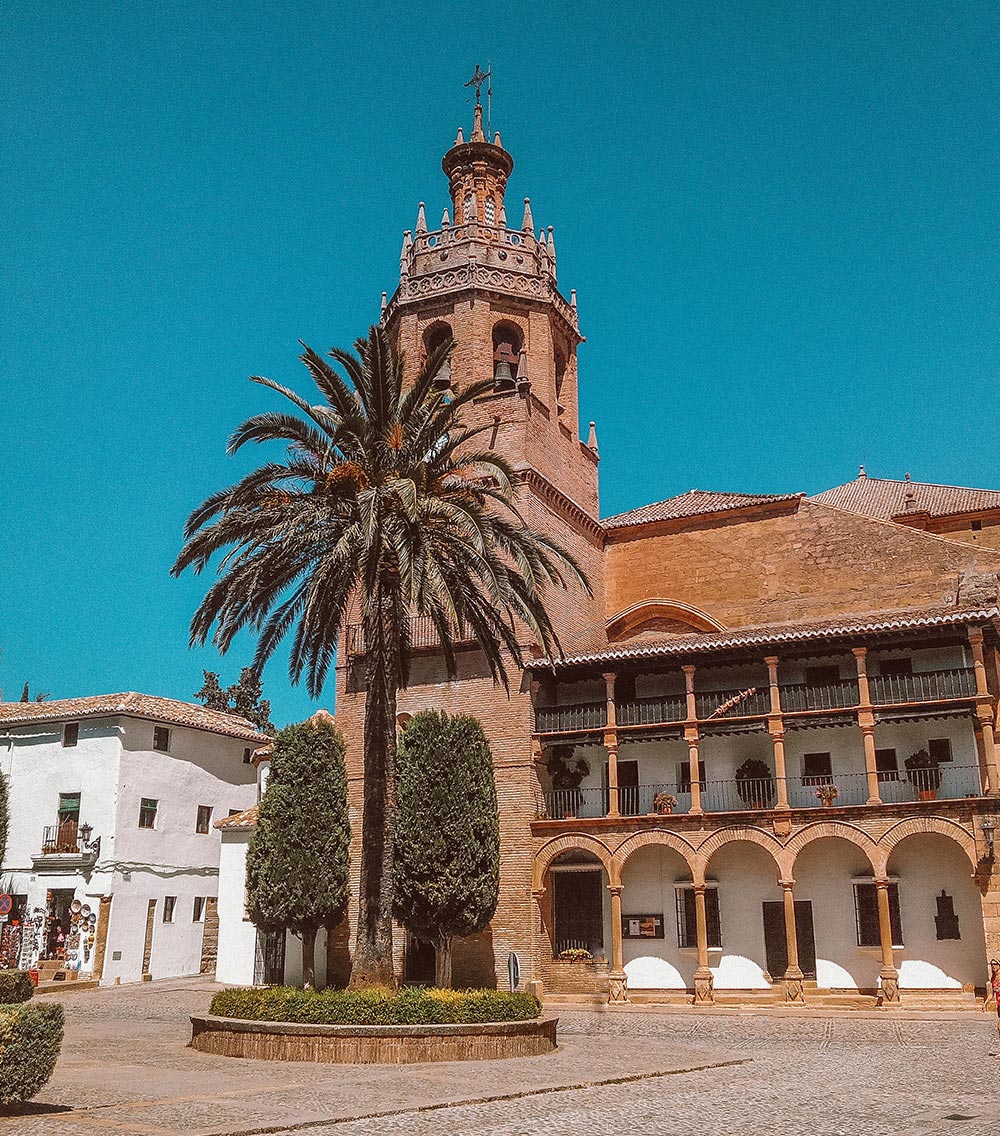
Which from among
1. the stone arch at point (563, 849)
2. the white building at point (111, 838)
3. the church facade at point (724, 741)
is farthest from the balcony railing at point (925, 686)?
the white building at point (111, 838)

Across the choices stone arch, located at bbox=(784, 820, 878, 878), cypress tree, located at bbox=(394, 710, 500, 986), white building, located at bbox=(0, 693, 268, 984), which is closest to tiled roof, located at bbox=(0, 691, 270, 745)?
white building, located at bbox=(0, 693, 268, 984)

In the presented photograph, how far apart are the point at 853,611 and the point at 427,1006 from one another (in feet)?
60.0

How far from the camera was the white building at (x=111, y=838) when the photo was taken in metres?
32.7

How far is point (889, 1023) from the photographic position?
22406 mm

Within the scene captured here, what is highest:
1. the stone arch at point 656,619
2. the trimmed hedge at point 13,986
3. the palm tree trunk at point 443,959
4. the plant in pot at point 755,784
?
the stone arch at point 656,619

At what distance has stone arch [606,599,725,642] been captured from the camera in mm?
32812

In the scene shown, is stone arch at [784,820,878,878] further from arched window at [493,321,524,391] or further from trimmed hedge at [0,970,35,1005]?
trimmed hedge at [0,970,35,1005]

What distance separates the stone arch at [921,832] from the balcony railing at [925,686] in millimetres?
2748

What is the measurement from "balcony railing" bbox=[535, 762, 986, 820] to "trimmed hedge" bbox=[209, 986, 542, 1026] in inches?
441

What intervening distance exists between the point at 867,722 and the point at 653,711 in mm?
5190

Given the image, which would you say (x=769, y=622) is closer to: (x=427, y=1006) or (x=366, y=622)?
(x=366, y=622)

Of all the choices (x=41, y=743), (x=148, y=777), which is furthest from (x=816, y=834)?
(x=41, y=743)

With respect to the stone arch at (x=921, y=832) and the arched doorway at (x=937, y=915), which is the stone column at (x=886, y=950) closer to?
the stone arch at (x=921, y=832)

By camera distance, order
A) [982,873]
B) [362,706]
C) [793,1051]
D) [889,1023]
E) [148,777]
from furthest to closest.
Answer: [148,777], [362,706], [982,873], [889,1023], [793,1051]
